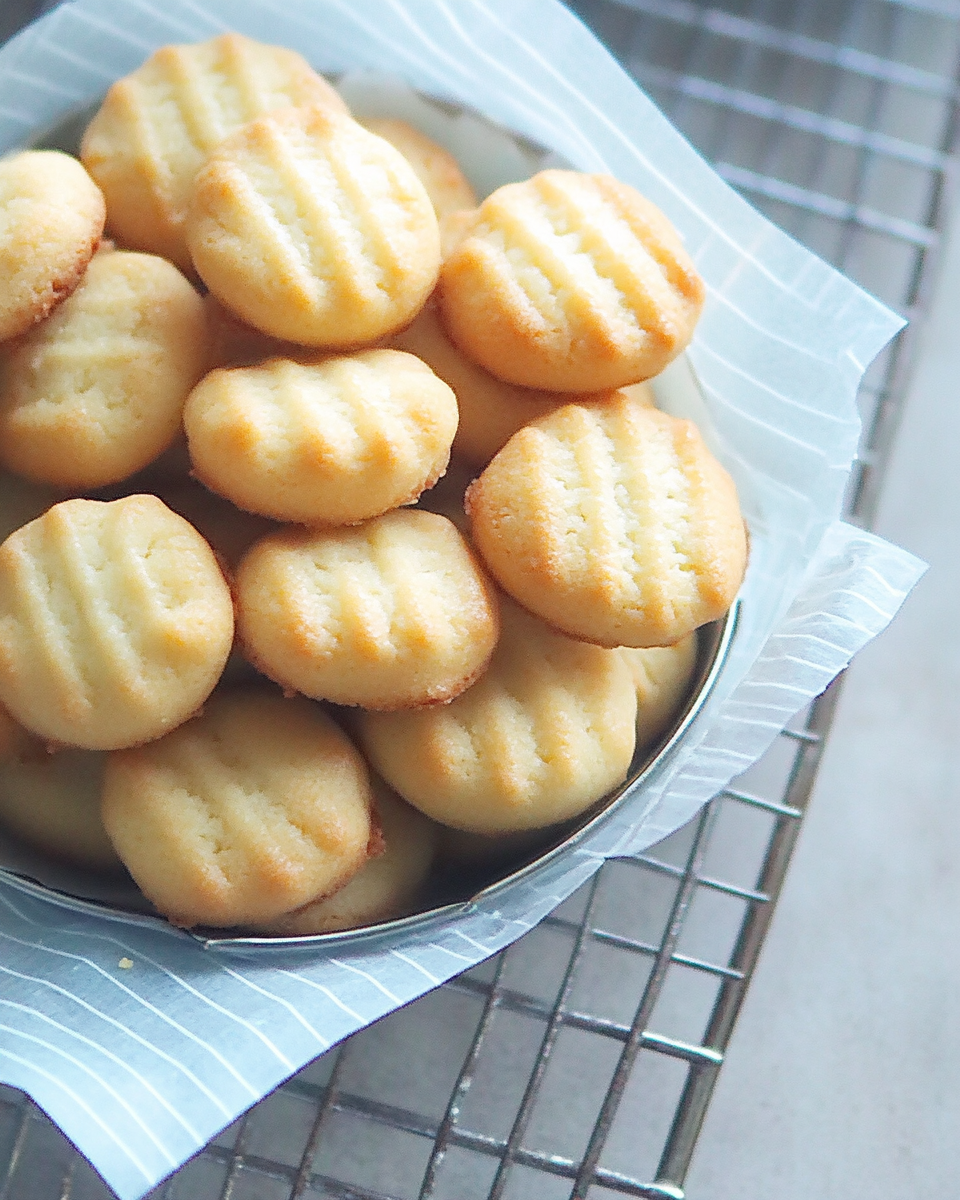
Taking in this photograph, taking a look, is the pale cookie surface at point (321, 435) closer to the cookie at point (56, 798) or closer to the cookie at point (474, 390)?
the cookie at point (474, 390)

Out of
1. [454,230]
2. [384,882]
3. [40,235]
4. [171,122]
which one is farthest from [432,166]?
[384,882]

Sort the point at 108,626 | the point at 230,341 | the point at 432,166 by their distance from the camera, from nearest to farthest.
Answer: the point at 108,626, the point at 230,341, the point at 432,166

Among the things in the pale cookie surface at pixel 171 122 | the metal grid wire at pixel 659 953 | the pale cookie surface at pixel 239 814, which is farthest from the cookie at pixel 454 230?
the metal grid wire at pixel 659 953

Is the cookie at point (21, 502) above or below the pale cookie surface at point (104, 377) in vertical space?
below

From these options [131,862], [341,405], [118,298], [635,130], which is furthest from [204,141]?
[131,862]

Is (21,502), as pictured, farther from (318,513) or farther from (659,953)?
(659,953)

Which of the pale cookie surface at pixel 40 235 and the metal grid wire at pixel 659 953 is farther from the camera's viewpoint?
the metal grid wire at pixel 659 953

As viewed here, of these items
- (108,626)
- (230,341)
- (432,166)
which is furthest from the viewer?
(432,166)
